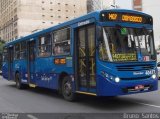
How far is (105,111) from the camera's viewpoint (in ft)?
36.0

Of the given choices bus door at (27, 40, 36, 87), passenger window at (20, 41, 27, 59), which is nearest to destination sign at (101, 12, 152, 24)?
bus door at (27, 40, 36, 87)

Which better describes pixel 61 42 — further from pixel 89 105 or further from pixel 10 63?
pixel 10 63

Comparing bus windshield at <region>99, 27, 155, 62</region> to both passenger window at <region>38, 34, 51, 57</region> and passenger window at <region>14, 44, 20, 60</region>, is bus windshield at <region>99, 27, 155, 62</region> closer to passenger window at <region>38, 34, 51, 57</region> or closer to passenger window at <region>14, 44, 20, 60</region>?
passenger window at <region>38, 34, 51, 57</region>

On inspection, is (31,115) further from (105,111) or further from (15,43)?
(15,43)

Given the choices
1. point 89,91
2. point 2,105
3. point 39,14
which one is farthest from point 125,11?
point 39,14

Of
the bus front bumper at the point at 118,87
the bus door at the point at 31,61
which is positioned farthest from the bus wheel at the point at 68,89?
the bus door at the point at 31,61

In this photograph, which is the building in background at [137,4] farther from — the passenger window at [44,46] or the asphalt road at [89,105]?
the asphalt road at [89,105]

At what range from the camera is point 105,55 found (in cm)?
1113

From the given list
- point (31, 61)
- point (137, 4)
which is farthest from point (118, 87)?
point (137, 4)

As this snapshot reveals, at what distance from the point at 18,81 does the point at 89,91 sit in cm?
915

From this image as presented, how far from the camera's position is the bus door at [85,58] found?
458 inches

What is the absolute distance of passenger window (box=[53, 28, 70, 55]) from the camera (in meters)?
13.3

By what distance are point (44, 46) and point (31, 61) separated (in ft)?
7.27

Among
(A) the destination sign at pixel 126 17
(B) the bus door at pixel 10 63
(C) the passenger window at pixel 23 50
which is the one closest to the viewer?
(A) the destination sign at pixel 126 17
